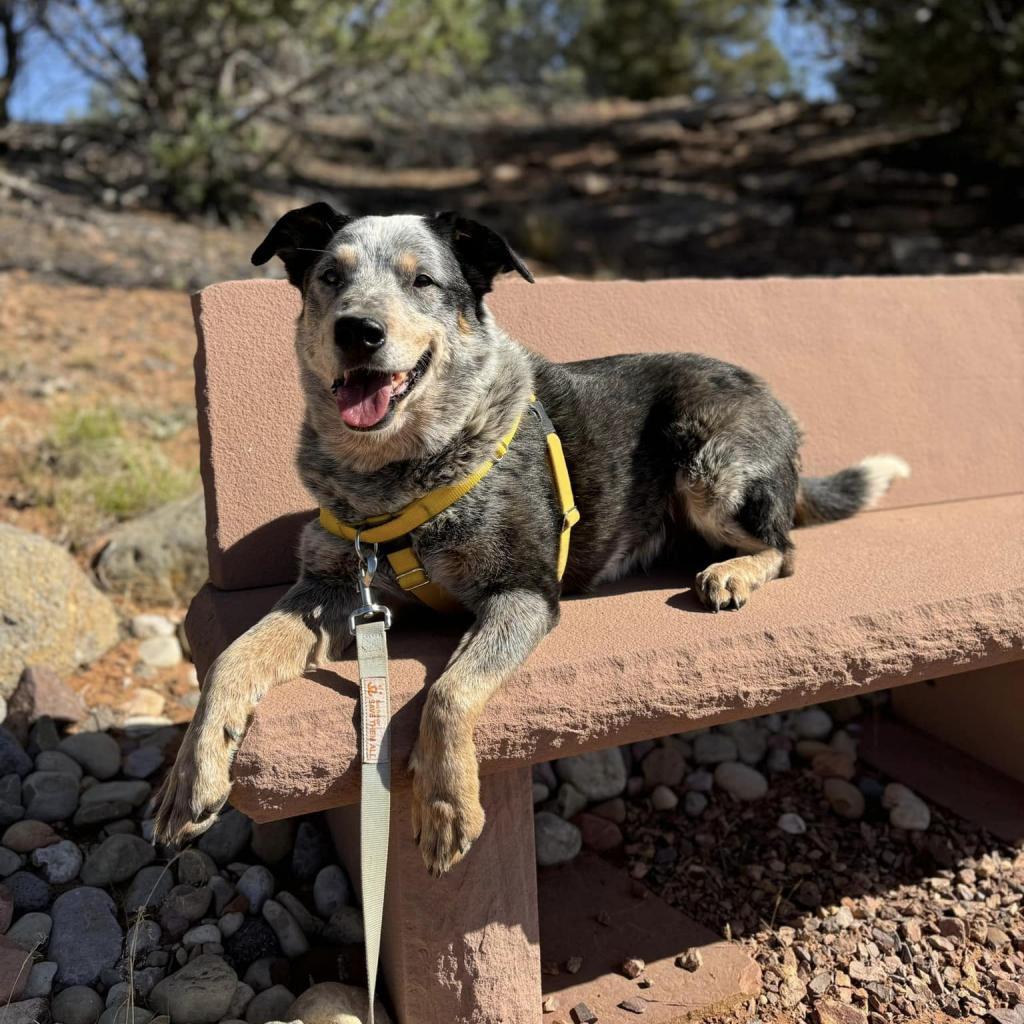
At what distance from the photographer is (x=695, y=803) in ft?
11.9

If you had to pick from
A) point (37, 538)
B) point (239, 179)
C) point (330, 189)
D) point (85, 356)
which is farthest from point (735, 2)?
point (37, 538)

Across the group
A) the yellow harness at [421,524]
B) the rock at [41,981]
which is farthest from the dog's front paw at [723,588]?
the rock at [41,981]

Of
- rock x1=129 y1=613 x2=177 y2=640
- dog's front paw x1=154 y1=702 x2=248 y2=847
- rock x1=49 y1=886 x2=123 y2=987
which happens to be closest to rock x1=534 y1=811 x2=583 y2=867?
rock x1=49 y1=886 x2=123 y2=987

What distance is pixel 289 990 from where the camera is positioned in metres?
2.60

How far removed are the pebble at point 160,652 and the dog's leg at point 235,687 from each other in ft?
5.88

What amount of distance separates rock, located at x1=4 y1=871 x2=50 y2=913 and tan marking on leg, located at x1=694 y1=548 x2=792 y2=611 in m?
2.18

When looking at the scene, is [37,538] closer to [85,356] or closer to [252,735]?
[252,735]

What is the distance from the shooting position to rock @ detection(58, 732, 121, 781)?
10.9ft

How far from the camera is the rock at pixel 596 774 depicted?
11.9ft

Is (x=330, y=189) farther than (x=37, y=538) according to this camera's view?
Yes

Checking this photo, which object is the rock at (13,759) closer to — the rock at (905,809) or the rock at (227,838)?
the rock at (227,838)

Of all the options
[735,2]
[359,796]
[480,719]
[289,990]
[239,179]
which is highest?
[735,2]

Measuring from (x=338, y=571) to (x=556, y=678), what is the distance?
0.71 m

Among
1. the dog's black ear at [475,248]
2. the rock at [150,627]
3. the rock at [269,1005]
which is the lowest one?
the rock at [269,1005]
